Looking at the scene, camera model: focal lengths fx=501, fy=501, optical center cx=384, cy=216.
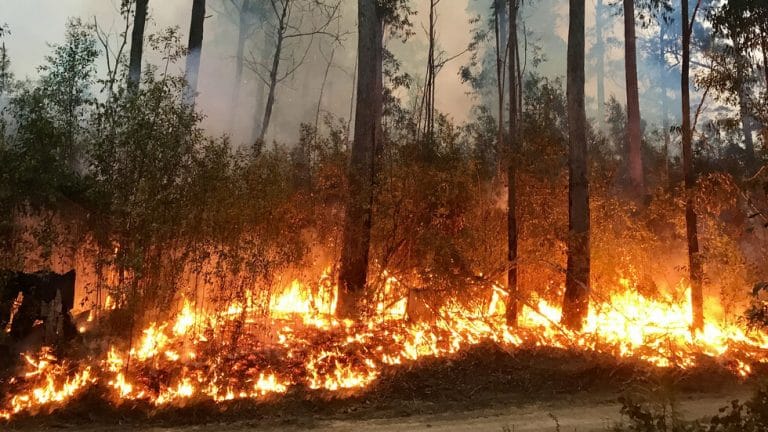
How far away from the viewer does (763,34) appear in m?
10.7

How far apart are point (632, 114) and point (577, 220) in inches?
367

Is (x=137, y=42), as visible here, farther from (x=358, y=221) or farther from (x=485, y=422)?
(x=485, y=422)

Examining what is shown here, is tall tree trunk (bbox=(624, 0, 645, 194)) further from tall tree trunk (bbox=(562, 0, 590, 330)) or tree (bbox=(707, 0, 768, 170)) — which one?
tall tree trunk (bbox=(562, 0, 590, 330))

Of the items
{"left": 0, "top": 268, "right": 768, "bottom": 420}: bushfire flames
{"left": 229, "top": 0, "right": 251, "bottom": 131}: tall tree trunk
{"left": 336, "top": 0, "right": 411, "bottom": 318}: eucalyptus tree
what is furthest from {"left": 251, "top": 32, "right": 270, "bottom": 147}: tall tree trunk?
{"left": 0, "top": 268, "right": 768, "bottom": 420}: bushfire flames

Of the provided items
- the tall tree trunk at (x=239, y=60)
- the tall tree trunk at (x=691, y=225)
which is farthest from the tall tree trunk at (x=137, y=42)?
the tall tree trunk at (x=239, y=60)

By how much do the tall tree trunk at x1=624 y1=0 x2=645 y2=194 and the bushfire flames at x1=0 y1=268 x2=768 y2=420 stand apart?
6063mm

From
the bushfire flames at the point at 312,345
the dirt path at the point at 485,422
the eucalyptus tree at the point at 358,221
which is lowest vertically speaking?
the dirt path at the point at 485,422

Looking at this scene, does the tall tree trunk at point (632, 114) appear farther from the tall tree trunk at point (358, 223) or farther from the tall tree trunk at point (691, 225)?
the tall tree trunk at point (358, 223)

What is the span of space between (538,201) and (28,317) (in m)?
10.7

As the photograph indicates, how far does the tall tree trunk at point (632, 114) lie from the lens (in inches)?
677

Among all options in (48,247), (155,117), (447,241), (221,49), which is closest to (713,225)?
(447,241)

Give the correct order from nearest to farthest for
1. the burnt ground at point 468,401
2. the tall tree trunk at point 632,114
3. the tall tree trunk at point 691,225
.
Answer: the burnt ground at point 468,401 < the tall tree trunk at point 691,225 < the tall tree trunk at point 632,114

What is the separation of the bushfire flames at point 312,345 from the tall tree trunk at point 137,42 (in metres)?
6.66

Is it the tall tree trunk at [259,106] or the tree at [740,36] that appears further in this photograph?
the tall tree trunk at [259,106]
